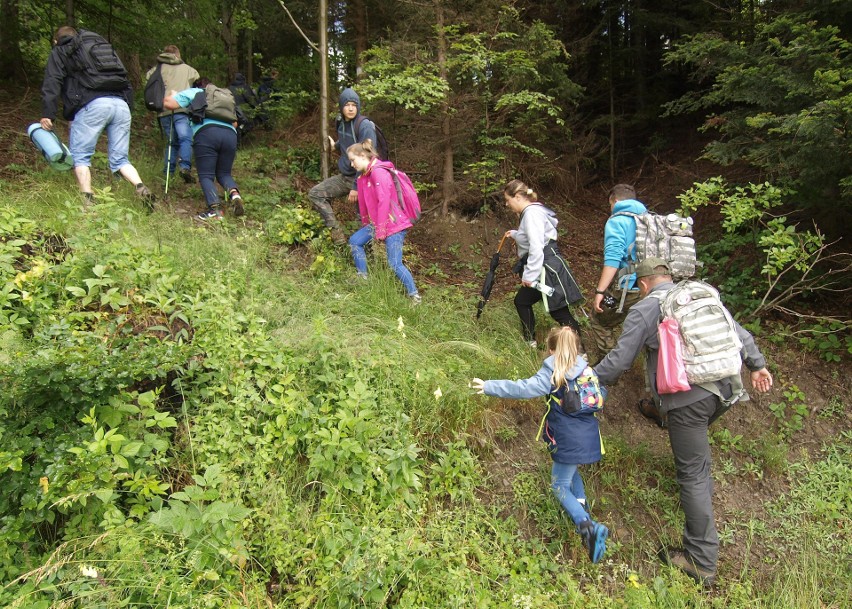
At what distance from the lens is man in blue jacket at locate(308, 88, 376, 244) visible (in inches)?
239

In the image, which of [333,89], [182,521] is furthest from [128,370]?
[333,89]

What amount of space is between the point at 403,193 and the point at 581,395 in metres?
3.11

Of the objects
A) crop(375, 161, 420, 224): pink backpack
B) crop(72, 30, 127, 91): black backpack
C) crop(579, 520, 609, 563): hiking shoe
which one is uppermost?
crop(72, 30, 127, 91): black backpack

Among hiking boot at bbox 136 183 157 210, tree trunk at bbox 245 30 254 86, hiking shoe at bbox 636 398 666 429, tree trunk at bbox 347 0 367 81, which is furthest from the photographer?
tree trunk at bbox 245 30 254 86

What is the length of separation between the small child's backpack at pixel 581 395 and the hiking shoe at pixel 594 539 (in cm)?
77

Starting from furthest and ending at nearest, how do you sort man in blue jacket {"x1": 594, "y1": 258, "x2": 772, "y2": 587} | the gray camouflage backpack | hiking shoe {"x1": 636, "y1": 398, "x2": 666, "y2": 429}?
hiking shoe {"x1": 636, "y1": 398, "x2": 666, "y2": 429}, the gray camouflage backpack, man in blue jacket {"x1": 594, "y1": 258, "x2": 772, "y2": 587}

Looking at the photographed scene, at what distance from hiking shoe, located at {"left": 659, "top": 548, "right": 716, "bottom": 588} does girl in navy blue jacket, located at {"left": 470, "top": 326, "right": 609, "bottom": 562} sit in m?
0.51

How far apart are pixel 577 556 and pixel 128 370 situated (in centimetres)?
320

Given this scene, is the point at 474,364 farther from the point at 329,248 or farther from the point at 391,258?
the point at 329,248

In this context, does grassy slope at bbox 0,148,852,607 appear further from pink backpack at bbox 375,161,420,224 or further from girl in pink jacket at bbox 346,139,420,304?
pink backpack at bbox 375,161,420,224

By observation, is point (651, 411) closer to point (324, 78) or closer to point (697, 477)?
point (697, 477)

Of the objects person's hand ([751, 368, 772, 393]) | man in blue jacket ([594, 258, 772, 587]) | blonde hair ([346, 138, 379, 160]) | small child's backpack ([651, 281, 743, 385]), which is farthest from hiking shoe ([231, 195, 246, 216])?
person's hand ([751, 368, 772, 393])

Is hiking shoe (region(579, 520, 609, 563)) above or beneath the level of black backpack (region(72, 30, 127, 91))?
beneath

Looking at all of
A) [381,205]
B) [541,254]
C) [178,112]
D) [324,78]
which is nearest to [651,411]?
[541,254]
